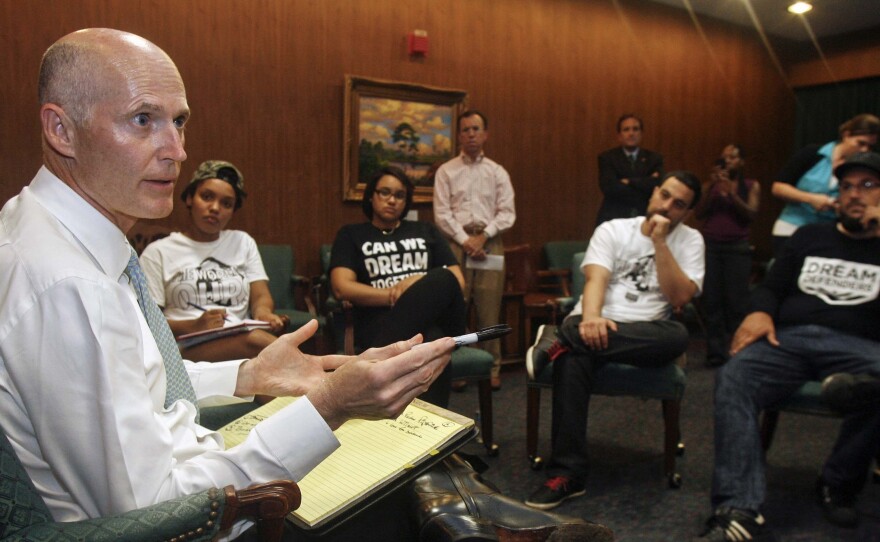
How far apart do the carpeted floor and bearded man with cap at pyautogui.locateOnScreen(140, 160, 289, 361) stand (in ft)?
4.22

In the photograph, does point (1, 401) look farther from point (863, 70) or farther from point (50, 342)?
point (863, 70)

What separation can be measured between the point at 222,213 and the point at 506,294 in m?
2.25

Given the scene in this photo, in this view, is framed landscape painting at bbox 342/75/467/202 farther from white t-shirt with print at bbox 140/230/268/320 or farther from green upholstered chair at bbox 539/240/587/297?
white t-shirt with print at bbox 140/230/268/320

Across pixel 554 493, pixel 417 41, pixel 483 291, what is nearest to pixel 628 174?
pixel 483 291

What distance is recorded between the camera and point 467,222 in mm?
4430

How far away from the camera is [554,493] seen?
246 cm

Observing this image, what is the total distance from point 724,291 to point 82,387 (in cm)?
485

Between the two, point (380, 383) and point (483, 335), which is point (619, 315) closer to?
point (483, 335)

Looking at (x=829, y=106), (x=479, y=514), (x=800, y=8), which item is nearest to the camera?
(x=479, y=514)

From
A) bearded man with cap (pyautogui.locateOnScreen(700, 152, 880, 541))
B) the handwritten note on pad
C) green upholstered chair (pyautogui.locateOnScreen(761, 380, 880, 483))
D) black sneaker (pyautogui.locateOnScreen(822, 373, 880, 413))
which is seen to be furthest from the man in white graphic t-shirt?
the handwritten note on pad

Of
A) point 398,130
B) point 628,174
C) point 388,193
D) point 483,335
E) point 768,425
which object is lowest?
point 768,425

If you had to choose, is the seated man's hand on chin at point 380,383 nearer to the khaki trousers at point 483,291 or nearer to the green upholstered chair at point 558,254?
the khaki trousers at point 483,291

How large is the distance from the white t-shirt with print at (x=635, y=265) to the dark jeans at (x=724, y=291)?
2.13 meters

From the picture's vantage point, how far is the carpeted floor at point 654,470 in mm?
2342
